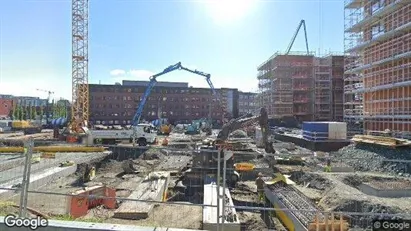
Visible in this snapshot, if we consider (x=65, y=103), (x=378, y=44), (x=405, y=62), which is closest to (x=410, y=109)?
(x=405, y=62)

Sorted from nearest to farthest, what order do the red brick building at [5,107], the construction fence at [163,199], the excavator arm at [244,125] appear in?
the construction fence at [163,199]
the excavator arm at [244,125]
the red brick building at [5,107]

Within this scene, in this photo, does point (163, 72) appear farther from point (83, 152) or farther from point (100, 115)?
point (100, 115)

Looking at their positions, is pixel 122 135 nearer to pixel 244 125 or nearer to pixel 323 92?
pixel 244 125

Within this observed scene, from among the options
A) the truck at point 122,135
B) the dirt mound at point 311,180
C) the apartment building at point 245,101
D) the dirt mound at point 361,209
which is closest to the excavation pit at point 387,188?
the dirt mound at point 311,180

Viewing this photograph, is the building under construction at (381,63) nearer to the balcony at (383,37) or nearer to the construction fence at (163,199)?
the balcony at (383,37)

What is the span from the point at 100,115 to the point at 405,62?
83.5 m

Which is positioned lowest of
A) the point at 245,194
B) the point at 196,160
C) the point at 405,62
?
the point at 245,194

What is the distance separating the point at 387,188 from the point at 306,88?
53463 mm

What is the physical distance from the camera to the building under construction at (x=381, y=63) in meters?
30.4

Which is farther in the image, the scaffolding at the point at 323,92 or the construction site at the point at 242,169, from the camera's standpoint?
the scaffolding at the point at 323,92

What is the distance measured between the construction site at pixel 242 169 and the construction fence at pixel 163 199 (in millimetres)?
51

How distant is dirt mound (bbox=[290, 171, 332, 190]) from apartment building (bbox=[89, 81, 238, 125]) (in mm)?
75337

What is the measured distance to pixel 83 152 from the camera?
26.7 m

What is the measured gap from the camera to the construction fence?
6898 mm
